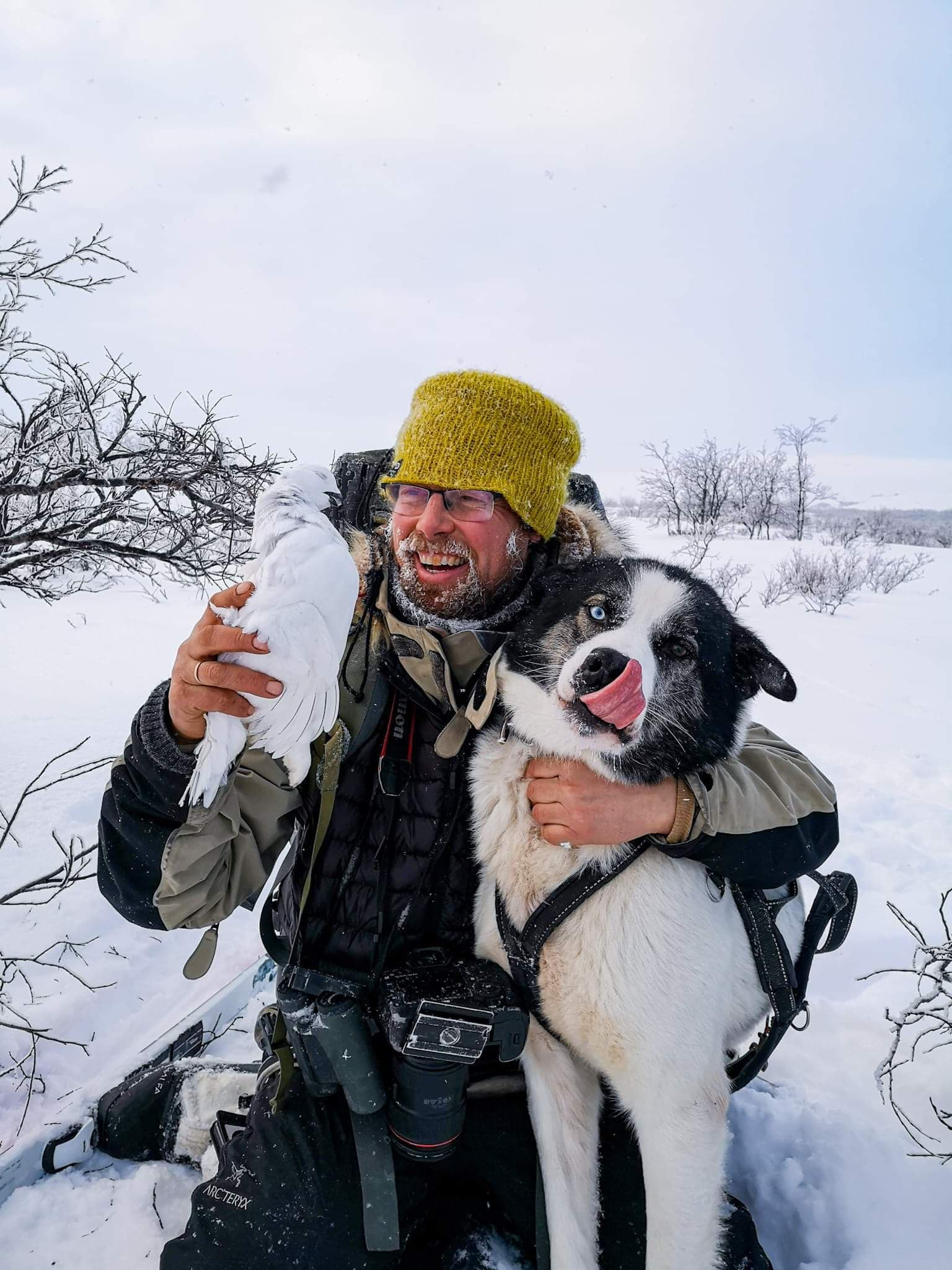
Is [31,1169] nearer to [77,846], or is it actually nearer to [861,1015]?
[77,846]

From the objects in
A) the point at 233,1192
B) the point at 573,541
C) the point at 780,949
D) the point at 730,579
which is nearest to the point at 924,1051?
the point at 780,949

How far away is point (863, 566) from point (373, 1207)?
18.2 m

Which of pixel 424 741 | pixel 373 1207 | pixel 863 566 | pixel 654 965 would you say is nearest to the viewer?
pixel 654 965

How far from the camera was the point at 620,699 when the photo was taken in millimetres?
1601

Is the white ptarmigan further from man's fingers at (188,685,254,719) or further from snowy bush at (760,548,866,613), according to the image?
snowy bush at (760,548,866,613)

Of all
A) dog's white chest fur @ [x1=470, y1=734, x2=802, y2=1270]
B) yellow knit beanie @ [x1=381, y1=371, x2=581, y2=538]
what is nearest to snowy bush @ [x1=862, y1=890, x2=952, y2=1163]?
dog's white chest fur @ [x1=470, y1=734, x2=802, y2=1270]

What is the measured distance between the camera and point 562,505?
7.75 ft

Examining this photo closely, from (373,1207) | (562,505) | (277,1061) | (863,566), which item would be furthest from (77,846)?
(863,566)

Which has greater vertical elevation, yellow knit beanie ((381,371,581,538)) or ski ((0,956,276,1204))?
yellow knit beanie ((381,371,581,538))

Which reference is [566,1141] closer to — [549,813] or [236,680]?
[549,813]

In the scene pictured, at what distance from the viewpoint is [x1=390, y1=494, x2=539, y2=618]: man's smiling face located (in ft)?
6.59

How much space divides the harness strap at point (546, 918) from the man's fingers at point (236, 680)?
90 centimetres

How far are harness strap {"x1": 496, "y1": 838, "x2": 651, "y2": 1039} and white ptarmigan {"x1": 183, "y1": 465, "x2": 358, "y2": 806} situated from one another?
0.72 metres

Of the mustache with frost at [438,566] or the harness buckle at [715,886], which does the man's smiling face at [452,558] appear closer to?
the mustache with frost at [438,566]
